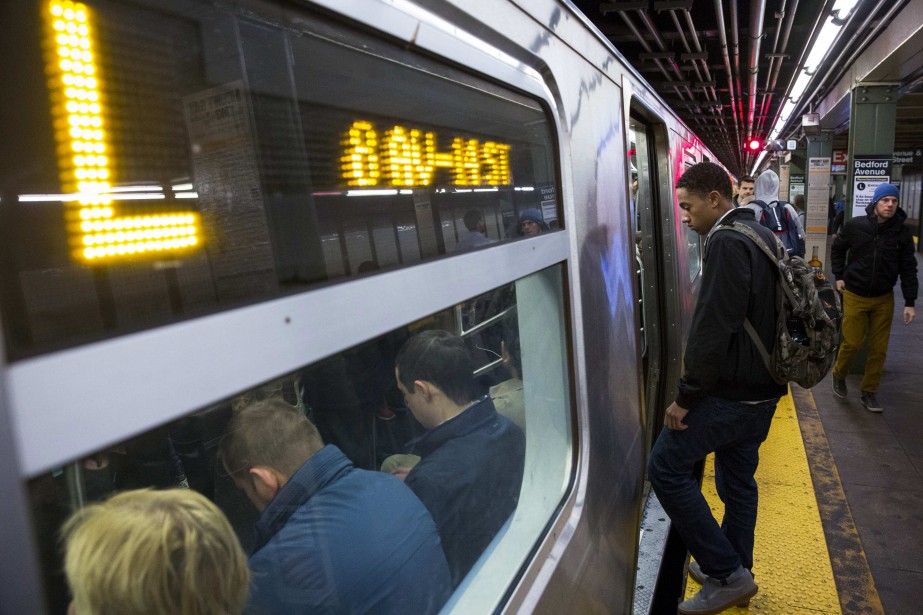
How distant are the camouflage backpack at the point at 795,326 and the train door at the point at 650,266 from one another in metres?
1.28

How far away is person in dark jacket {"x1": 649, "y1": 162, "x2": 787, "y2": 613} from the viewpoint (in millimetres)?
2398

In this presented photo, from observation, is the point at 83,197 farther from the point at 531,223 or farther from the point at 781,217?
the point at 781,217

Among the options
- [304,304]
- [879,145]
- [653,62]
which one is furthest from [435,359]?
[879,145]

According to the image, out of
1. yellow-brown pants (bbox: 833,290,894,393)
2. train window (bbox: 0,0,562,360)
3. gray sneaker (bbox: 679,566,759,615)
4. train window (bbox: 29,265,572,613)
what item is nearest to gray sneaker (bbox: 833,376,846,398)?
yellow-brown pants (bbox: 833,290,894,393)

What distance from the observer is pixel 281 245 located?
766mm

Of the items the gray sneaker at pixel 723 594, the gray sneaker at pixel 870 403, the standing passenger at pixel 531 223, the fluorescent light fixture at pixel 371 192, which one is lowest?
the gray sneaker at pixel 870 403

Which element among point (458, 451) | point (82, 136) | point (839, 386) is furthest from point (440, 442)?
point (839, 386)

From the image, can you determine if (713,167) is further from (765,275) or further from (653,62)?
(653,62)

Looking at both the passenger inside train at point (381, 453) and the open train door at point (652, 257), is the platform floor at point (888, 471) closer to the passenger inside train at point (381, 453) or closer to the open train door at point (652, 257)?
the open train door at point (652, 257)

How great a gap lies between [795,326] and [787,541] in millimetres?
1346

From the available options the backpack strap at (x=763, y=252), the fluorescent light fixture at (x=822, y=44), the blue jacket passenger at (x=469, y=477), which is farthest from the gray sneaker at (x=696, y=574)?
the fluorescent light fixture at (x=822, y=44)

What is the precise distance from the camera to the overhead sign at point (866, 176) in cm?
700

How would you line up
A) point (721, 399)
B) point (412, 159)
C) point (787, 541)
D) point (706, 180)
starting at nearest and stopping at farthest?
Result: point (412, 159)
point (721, 399)
point (706, 180)
point (787, 541)

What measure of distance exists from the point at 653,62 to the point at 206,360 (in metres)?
6.62
